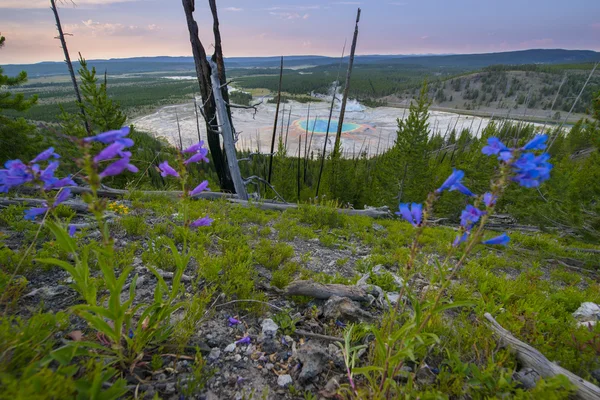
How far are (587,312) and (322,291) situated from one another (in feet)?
10.2

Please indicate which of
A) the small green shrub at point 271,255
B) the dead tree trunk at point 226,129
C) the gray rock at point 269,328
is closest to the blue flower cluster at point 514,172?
the gray rock at point 269,328

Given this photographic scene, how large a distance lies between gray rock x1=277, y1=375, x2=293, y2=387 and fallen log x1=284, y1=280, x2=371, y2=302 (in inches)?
36.2

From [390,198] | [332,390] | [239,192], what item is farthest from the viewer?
[390,198]

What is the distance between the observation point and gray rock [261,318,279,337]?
2.35 metres

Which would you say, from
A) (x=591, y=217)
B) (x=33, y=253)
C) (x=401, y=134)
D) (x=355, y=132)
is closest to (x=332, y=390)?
(x=33, y=253)

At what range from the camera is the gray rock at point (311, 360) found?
1.99 meters

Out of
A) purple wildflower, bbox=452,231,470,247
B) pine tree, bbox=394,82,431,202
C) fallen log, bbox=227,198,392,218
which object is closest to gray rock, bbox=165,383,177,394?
purple wildflower, bbox=452,231,470,247

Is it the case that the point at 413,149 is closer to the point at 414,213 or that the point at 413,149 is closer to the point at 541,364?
the point at 541,364

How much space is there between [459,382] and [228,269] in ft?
7.34

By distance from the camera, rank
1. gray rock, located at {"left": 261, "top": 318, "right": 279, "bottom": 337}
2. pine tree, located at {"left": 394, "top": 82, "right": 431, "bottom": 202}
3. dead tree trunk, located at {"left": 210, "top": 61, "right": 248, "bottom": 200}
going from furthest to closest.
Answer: pine tree, located at {"left": 394, "top": 82, "right": 431, "bottom": 202}
dead tree trunk, located at {"left": 210, "top": 61, "right": 248, "bottom": 200}
gray rock, located at {"left": 261, "top": 318, "right": 279, "bottom": 337}

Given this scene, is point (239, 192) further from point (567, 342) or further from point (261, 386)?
point (567, 342)

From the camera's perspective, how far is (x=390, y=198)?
594 inches

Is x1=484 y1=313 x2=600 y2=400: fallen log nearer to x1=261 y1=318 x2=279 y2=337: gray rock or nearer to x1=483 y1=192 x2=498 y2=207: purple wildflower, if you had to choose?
x1=483 y1=192 x2=498 y2=207: purple wildflower

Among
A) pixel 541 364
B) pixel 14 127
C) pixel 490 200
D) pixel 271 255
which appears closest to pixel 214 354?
pixel 271 255
